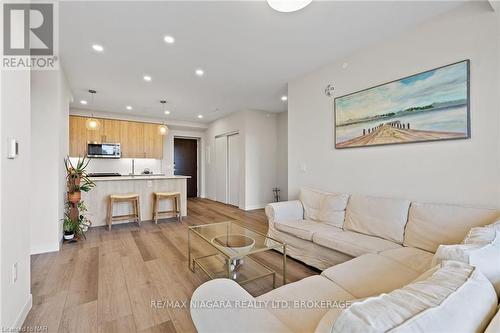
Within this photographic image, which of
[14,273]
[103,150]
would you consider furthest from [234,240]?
[103,150]

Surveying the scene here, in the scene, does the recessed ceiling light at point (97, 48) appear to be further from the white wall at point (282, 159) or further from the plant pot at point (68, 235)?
the white wall at point (282, 159)

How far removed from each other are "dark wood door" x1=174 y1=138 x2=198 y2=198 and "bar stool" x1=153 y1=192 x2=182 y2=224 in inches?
115

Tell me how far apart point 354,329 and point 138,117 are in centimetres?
705

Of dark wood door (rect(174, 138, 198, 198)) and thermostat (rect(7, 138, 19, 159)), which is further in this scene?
dark wood door (rect(174, 138, 198, 198))

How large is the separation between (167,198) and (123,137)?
253 cm

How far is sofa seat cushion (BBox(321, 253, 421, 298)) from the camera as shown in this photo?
1.33 m

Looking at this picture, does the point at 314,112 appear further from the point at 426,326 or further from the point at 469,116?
the point at 426,326

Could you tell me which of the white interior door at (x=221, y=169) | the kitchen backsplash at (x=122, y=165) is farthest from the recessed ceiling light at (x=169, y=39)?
the kitchen backsplash at (x=122, y=165)

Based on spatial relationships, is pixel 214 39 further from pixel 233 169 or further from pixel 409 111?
pixel 233 169

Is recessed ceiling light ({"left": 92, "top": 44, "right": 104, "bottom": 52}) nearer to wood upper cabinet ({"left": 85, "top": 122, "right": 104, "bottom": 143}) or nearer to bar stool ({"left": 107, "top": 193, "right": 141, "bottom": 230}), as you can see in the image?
bar stool ({"left": 107, "top": 193, "right": 141, "bottom": 230})

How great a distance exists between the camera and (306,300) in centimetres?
124

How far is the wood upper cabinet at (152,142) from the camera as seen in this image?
632 cm

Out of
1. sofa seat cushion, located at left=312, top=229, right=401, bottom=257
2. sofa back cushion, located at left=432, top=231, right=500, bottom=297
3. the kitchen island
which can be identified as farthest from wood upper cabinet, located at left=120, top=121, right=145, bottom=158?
sofa back cushion, located at left=432, top=231, right=500, bottom=297

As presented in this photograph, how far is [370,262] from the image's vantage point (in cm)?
167
